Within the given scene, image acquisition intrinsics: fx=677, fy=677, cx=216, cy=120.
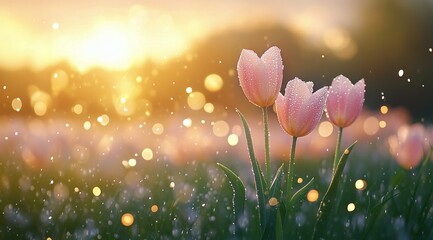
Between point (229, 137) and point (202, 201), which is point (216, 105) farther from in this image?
point (202, 201)

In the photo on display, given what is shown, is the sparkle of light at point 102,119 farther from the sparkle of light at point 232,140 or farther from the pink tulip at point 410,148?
the pink tulip at point 410,148

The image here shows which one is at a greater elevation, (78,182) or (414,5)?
(414,5)

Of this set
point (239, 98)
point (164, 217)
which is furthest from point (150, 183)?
point (239, 98)

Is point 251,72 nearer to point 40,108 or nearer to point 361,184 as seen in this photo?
point 361,184

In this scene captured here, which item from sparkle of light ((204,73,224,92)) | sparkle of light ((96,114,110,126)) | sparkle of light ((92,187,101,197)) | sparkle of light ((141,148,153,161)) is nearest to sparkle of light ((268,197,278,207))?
sparkle of light ((92,187,101,197))

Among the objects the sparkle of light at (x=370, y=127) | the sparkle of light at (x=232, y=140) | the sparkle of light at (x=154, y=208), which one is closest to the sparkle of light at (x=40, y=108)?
the sparkle of light at (x=232, y=140)

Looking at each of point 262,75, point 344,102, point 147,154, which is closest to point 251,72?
point 262,75
